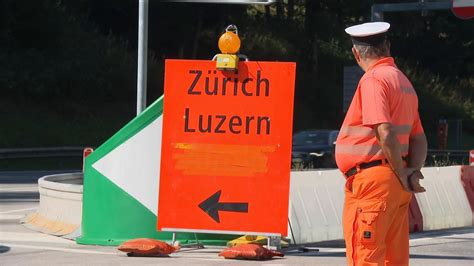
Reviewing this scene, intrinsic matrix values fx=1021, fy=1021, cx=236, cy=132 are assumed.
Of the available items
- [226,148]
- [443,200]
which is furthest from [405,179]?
[443,200]

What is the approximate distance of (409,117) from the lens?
614 cm

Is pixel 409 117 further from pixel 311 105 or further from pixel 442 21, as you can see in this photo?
pixel 442 21

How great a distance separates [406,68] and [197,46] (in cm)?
1531

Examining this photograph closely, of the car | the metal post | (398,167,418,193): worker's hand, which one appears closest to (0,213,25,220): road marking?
the metal post

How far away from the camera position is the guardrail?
3156 centimetres

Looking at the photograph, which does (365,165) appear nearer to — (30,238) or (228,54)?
(228,54)

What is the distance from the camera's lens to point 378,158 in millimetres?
6004

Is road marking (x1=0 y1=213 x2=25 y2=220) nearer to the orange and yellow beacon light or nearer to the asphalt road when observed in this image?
the asphalt road

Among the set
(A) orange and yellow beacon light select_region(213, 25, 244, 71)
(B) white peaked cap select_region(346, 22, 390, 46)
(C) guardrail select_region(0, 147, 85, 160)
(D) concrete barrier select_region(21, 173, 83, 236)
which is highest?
(A) orange and yellow beacon light select_region(213, 25, 244, 71)

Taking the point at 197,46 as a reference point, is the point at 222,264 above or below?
below

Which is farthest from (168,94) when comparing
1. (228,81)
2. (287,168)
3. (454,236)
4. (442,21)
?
(442,21)

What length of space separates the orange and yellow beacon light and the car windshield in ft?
62.9

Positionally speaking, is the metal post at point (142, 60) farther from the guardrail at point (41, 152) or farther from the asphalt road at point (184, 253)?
the guardrail at point (41, 152)

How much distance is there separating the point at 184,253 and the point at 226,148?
1222mm
